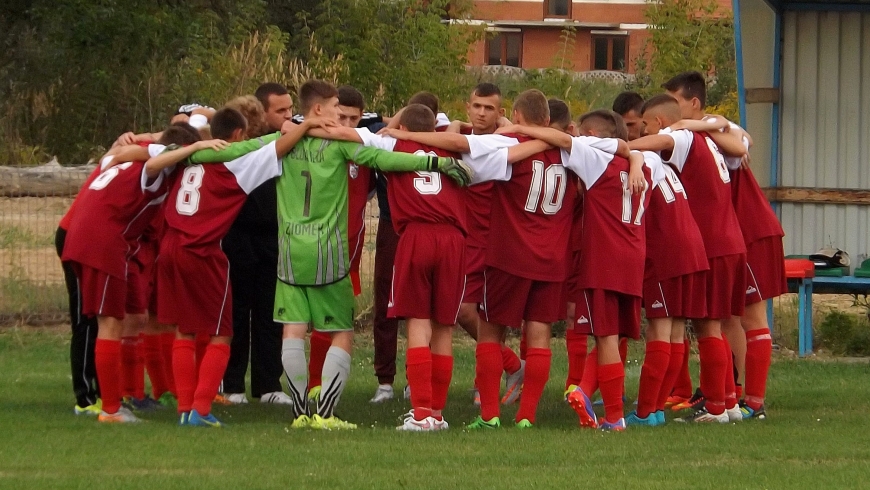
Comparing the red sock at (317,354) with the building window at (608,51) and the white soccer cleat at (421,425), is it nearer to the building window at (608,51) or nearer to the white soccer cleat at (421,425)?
the white soccer cleat at (421,425)

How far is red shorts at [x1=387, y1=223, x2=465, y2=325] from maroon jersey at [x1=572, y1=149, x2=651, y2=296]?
771mm

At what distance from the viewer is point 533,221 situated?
300 inches

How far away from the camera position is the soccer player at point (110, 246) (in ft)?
25.3

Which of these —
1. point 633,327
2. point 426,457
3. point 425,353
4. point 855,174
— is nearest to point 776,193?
point 855,174

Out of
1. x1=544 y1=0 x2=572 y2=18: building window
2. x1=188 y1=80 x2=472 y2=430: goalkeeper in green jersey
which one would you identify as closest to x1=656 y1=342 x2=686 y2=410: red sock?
x1=188 y1=80 x2=472 y2=430: goalkeeper in green jersey

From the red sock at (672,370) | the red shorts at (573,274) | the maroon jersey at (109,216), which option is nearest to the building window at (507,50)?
the red shorts at (573,274)

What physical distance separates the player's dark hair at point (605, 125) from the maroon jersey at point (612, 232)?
18.4 inches

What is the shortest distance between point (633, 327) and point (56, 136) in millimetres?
13209

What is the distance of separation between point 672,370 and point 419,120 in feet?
7.37

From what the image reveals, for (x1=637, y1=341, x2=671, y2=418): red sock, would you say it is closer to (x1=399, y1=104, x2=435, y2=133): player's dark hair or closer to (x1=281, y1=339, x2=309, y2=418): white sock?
(x1=399, y1=104, x2=435, y2=133): player's dark hair

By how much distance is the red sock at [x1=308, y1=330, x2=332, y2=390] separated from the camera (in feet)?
28.4

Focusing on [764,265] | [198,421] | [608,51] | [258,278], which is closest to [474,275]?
[258,278]

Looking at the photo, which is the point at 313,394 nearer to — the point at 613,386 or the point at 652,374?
the point at 613,386

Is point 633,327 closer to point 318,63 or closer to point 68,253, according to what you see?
point 68,253
